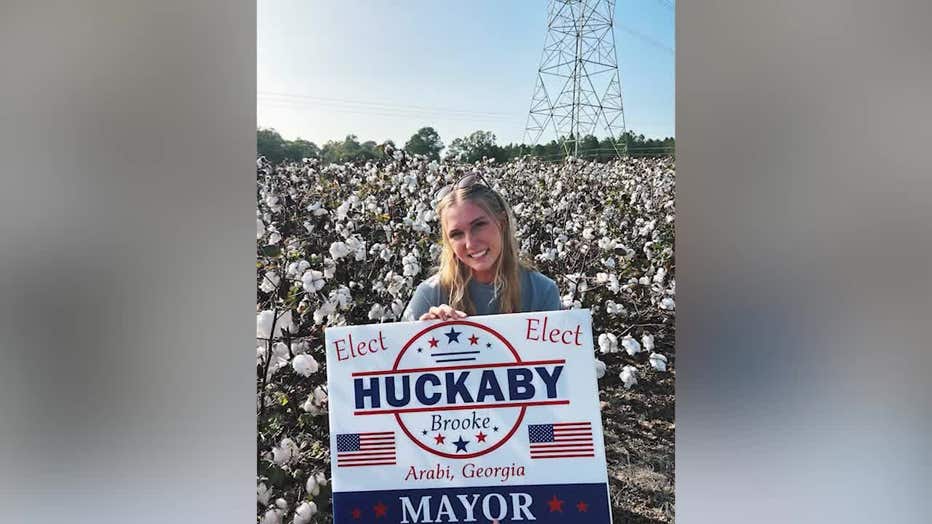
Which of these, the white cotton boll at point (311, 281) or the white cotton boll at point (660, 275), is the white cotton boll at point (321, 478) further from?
the white cotton boll at point (660, 275)

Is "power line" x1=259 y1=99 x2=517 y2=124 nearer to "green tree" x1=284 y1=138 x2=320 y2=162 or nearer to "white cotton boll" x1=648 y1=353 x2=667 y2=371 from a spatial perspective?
"green tree" x1=284 y1=138 x2=320 y2=162

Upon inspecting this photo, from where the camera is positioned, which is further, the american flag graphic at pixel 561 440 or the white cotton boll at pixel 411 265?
the white cotton boll at pixel 411 265

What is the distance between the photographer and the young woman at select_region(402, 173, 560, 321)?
1.92 m

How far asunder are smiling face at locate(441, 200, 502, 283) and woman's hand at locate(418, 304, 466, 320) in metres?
0.11

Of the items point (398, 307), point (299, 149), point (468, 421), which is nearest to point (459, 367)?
point (468, 421)

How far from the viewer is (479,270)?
6.33 feet

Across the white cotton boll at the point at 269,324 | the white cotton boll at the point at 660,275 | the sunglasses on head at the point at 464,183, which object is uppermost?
the sunglasses on head at the point at 464,183

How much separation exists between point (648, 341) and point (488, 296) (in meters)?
0.46

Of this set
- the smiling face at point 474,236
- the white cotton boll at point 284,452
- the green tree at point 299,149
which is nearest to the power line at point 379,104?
the green tree at point 299,149

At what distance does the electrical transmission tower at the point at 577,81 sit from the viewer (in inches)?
75.9
